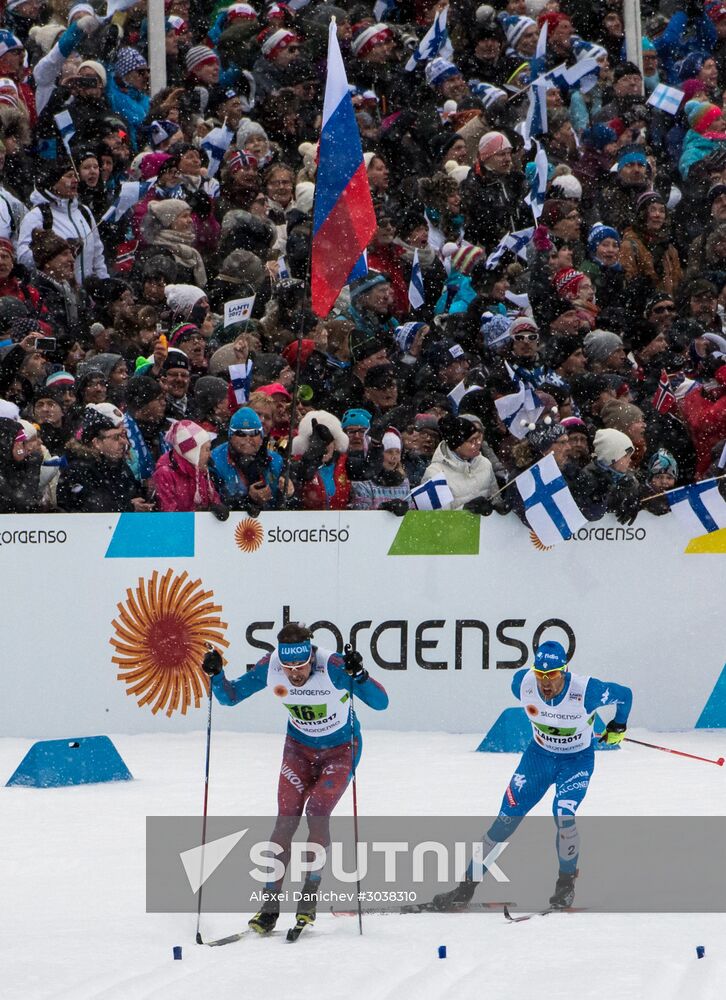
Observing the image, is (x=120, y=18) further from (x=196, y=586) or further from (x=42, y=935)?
(x=42, y=935)

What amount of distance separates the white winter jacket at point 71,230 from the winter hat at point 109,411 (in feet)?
6.08

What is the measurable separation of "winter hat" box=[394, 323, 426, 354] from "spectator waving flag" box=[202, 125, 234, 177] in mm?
2529

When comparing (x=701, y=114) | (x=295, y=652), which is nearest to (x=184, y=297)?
(x=295, y=652)

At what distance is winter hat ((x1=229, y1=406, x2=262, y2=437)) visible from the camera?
11602mm

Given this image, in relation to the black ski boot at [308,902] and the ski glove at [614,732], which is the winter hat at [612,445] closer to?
the ski glove at [614,732]

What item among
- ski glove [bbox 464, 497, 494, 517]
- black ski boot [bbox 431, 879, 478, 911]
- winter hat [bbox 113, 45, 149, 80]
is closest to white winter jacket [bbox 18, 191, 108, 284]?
winter hat [bbox 113, 45, 149, 80]

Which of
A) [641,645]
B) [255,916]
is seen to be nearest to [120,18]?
[641,645]

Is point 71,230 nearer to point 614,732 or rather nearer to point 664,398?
point 664,398

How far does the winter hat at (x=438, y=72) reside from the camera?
1520cm

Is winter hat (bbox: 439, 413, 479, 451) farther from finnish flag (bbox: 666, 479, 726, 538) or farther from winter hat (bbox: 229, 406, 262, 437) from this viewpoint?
finnish flag (bbox: 666, 479, 726, 538)

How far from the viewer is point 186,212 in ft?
43.3

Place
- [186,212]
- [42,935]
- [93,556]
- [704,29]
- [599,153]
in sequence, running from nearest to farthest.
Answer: [42,935] < [93,556] < [186,212] < [599,153] < [704,29]

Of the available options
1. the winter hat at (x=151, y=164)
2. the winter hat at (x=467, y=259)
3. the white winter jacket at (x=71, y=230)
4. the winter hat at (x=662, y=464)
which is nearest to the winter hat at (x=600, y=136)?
the winter hat at (x=467, y=259)

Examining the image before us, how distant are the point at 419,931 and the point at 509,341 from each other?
552cm
